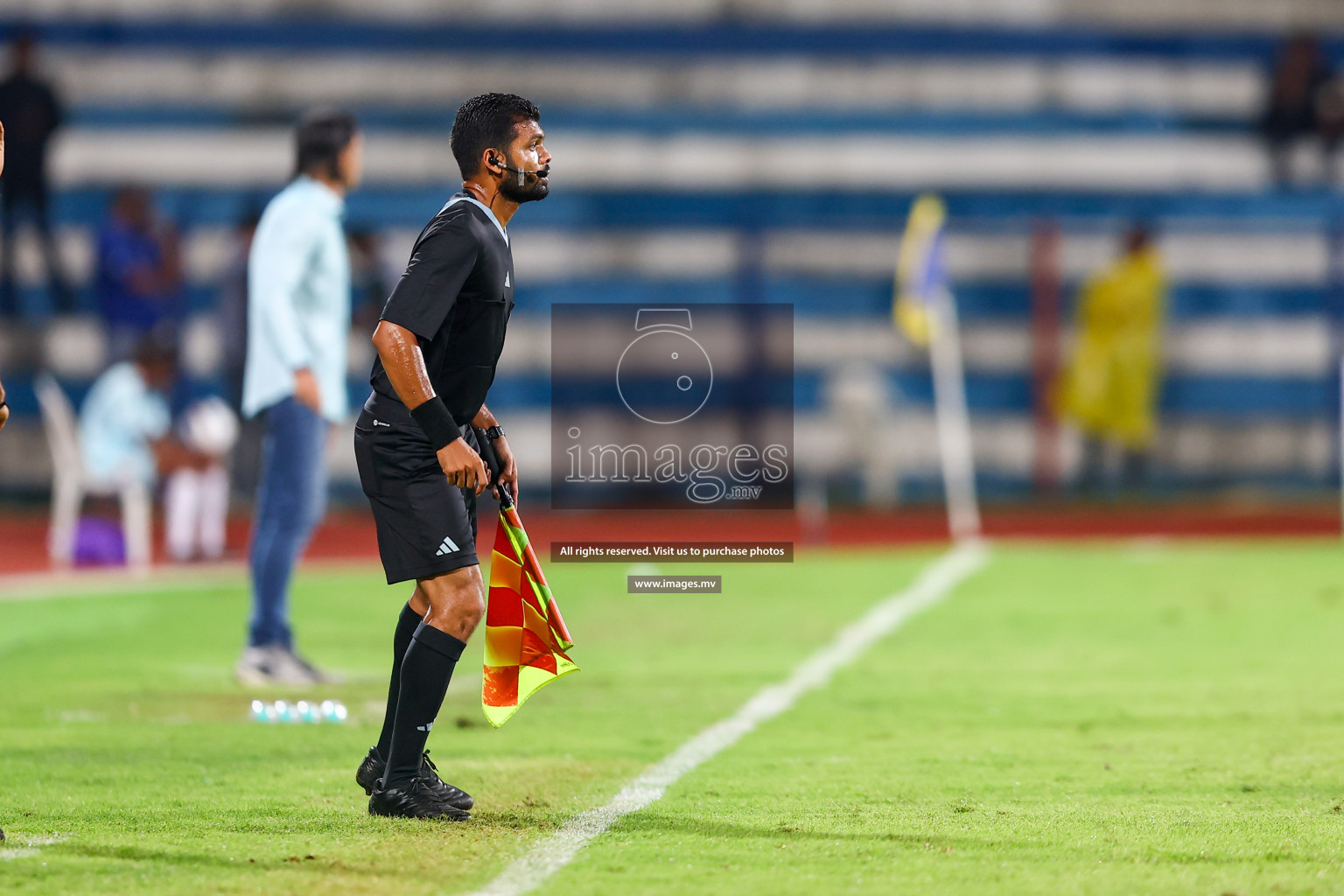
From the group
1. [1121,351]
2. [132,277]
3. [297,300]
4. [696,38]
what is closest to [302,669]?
[297,300]

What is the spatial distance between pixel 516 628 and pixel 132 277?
42.8ft

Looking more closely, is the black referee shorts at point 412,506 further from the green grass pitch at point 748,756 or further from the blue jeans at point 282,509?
the blue jeans at point 282,509

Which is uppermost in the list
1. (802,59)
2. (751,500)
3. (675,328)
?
(802,59)

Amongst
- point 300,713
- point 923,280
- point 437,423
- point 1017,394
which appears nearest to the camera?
point 437,423

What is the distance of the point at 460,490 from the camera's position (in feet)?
16.9

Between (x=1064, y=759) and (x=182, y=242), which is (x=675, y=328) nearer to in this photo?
(x=182, y=242)

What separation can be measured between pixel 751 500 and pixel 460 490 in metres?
12.4

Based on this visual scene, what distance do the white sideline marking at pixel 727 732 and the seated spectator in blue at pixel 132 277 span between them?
804 centimetres

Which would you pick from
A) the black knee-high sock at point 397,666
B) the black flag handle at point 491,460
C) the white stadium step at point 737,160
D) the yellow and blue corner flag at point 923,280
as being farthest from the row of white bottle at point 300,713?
the white stadium step at point 737,160

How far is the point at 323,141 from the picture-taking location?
796cm

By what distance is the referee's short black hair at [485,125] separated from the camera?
202 inches

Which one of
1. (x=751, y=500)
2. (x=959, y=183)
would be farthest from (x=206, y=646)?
(x=959, y=183)

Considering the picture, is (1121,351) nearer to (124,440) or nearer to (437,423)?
(124,440)

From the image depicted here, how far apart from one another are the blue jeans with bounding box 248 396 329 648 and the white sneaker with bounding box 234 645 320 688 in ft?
0.12
